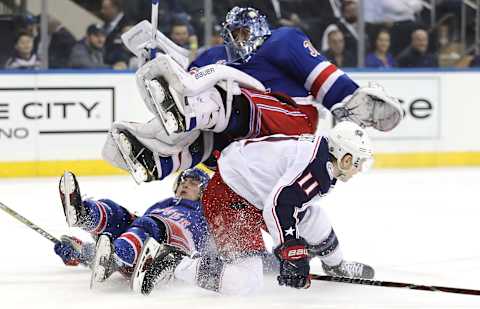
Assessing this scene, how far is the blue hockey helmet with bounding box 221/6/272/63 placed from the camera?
358 centimetres

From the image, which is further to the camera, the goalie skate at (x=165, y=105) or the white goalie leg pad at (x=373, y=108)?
the white goalie leg pad at (x=373, y=108)

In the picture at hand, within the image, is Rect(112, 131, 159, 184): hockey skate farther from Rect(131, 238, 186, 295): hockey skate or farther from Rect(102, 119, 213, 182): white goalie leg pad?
Rect(131, 238, 186, 295): hockey skate

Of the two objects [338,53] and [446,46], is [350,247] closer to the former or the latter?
[338,53]

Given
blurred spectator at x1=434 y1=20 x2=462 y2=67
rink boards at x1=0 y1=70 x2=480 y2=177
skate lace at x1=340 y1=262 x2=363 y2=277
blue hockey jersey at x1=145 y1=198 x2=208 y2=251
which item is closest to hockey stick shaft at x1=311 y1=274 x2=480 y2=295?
skate lace at x1=340 y1=262 x2=363 y2=277

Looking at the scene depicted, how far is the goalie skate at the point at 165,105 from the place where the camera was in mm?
3084

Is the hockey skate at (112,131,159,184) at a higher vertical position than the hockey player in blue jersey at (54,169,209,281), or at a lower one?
higher

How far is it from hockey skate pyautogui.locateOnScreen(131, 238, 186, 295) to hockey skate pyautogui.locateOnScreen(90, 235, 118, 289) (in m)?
0.08

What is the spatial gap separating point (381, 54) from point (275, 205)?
4.20 metres

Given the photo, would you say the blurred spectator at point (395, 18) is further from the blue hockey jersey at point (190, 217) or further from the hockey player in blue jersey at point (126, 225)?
the blue hockey jersey at point (190, 217)

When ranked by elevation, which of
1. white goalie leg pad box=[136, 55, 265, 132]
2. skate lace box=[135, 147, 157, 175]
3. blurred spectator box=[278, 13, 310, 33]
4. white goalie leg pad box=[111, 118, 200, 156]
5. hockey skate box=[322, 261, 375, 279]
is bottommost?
hockey skate box=[322, 261, 375, 279]

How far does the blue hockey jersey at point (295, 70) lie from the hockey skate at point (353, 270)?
0.54 metres

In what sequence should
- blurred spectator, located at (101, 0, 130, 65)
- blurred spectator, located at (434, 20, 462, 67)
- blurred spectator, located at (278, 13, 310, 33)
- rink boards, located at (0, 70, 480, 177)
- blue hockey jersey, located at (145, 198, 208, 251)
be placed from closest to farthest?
blue hockey jersey, located at (145, 198, 208, 251), rink boards, located at (0, 70, 480, 177), blurred spectator, located at (101, 0, 130, 65), blurred spectator, located at (278, 13, 310, 33), blurred spectator, located at (434, 20, 462, 67)

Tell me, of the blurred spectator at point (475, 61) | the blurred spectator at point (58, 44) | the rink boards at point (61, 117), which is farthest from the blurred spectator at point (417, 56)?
the blurred spectator at point (58, 44)

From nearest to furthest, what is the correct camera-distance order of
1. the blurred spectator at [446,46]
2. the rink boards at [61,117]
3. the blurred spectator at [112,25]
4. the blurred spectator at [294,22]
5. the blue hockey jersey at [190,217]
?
the blue hockey jersey at [190,217]
the rink boards at [61,117]
the blurred spectator at [112,25]
the blurred spectator at [294,22]
the blurred spectator at [446,46]
